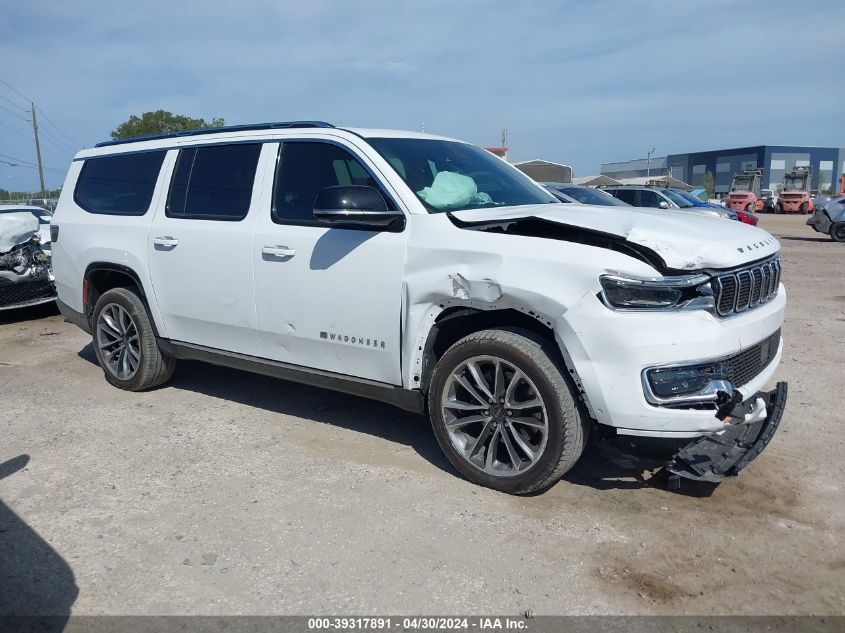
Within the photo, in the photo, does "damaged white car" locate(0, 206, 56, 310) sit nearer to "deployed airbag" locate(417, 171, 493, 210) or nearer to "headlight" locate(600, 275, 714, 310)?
"deployed airbag" locate(417, 171, 493, 210)

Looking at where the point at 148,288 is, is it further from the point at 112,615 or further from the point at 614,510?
the point at 614,510

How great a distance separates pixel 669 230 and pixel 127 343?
4325 mm

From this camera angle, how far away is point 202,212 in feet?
16.4

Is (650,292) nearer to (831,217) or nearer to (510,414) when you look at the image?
(510,414)

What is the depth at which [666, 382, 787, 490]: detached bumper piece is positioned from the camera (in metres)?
3.45

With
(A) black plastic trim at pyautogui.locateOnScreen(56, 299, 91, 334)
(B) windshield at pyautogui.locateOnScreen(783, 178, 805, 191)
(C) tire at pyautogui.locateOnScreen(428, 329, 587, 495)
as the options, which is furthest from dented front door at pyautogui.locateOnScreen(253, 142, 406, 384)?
(B) windshield at pyautogui.locateOnScreen(783, 178, 805, 191)

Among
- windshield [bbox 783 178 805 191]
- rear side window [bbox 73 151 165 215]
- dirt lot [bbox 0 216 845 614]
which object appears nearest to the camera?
dirt lot [bbox 0 216 845 614]

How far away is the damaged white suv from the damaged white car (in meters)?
4.13

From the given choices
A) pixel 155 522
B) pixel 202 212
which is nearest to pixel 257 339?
pixel 202 212

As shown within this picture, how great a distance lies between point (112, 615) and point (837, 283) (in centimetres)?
1205

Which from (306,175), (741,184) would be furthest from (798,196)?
(306,175)

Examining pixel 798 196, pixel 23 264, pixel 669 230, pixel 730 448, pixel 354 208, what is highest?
pixel 354 208

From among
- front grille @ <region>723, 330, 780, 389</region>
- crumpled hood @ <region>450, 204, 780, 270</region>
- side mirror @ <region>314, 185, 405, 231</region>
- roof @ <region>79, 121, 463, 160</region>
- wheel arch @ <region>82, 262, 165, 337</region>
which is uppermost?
roof @ <region>79, 121, 463, 160</region>

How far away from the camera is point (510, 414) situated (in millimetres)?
3740
